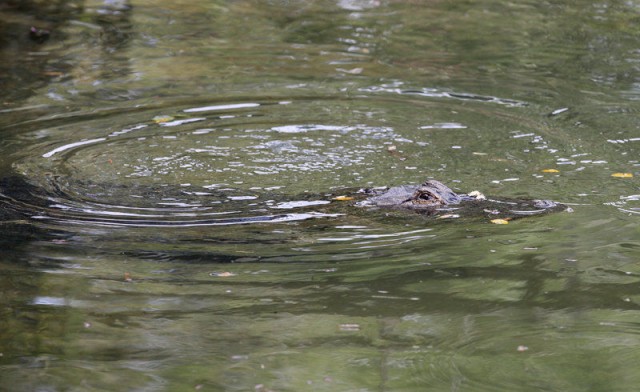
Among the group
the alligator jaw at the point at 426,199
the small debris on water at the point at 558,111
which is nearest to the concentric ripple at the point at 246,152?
the small debris on water at the point at 558,111

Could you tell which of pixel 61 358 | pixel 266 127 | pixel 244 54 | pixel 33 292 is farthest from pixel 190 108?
pixel 61 358

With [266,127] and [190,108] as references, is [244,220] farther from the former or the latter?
[190,108]

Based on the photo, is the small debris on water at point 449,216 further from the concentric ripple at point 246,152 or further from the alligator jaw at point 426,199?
the concentric ripple at point 246,152

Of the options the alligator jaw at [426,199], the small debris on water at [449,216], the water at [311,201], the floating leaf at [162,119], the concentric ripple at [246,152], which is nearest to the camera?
the water at [311,201]

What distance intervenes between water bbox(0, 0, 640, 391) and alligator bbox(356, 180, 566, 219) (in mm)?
154

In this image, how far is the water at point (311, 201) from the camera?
4.59 metres

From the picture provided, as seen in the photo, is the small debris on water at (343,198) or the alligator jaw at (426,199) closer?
the alligator jaw at (426,199)

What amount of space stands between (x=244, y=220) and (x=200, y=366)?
2.70 m

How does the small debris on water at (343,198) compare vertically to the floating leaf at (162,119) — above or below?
above

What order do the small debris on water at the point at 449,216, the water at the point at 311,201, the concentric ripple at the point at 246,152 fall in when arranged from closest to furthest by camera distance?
the water at the point at 311,201 → the small debris on water at the point at 449,216 → the concentric ripple at the point at 246,152

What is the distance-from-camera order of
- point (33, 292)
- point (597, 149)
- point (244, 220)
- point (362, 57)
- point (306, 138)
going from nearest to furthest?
point (33, 292) → point (244, 220) → point (597, 149) → point (306, 138) → point (362, 57)

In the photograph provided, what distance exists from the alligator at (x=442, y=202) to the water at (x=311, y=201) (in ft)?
0.51

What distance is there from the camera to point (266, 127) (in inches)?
390

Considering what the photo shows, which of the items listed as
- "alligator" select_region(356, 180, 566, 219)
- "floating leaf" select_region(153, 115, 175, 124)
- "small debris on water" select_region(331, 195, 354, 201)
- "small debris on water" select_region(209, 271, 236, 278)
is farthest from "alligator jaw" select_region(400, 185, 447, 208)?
"floating leaf" select_region(153, 115, 175, 124)
